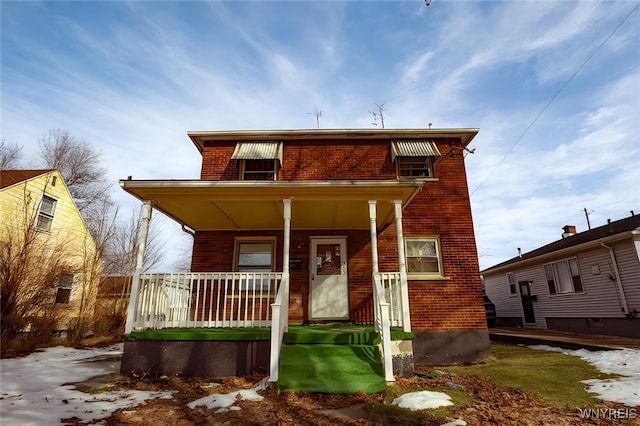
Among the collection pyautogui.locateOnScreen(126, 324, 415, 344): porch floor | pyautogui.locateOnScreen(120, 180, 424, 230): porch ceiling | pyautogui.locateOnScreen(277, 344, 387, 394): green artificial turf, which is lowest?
pyautogui.locateOnScreen(277, 344, 387, 394): green artificial turf

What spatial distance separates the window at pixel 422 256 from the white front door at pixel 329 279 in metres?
1.73

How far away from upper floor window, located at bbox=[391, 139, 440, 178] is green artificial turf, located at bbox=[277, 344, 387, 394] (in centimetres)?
547

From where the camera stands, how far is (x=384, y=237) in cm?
857

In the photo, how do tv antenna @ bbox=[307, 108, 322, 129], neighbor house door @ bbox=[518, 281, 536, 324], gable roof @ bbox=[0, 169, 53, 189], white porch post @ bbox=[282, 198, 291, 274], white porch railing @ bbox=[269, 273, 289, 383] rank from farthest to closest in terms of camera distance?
neighbor house door @ bbox=[518, 281, 536, 324] < gable roof @ bbox=[0, 169, 53, 189] < tv antenna @ bbox=[307, 108, 322, 129] < white porch post @ bbox=[282, 198, 291, 274] < white porch railing @ bbox=[269, 273, 289, 383]

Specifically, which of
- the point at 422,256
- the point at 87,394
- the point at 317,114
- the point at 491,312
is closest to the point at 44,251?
the point at 87,394

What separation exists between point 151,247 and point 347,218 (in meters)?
21.3

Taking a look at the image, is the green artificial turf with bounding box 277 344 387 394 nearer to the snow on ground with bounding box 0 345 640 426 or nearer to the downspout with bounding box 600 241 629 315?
the snow on ground with bounding box 0 345 640 426

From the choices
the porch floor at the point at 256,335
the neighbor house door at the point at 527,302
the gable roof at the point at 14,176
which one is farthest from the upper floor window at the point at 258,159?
the neighbor house door at the point at 527,302

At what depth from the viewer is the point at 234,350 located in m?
5.83

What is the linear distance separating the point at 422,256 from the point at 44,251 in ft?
43.0

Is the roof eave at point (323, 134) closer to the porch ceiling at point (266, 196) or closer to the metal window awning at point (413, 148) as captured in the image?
the metal window awning at point (413, 148)

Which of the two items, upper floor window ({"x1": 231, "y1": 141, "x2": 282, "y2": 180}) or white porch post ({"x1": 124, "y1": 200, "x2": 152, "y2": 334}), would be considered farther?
upper floor window ({"x1": 231, "y1": 141, "x2": 282, "y2": 180})

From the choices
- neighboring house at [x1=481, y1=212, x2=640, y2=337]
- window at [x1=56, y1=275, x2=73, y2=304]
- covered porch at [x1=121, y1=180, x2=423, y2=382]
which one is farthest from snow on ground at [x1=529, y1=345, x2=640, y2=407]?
window at [x1=56, y1=275, x2=73, y2=304]

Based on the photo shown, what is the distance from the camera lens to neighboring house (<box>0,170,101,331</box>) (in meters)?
10.1
